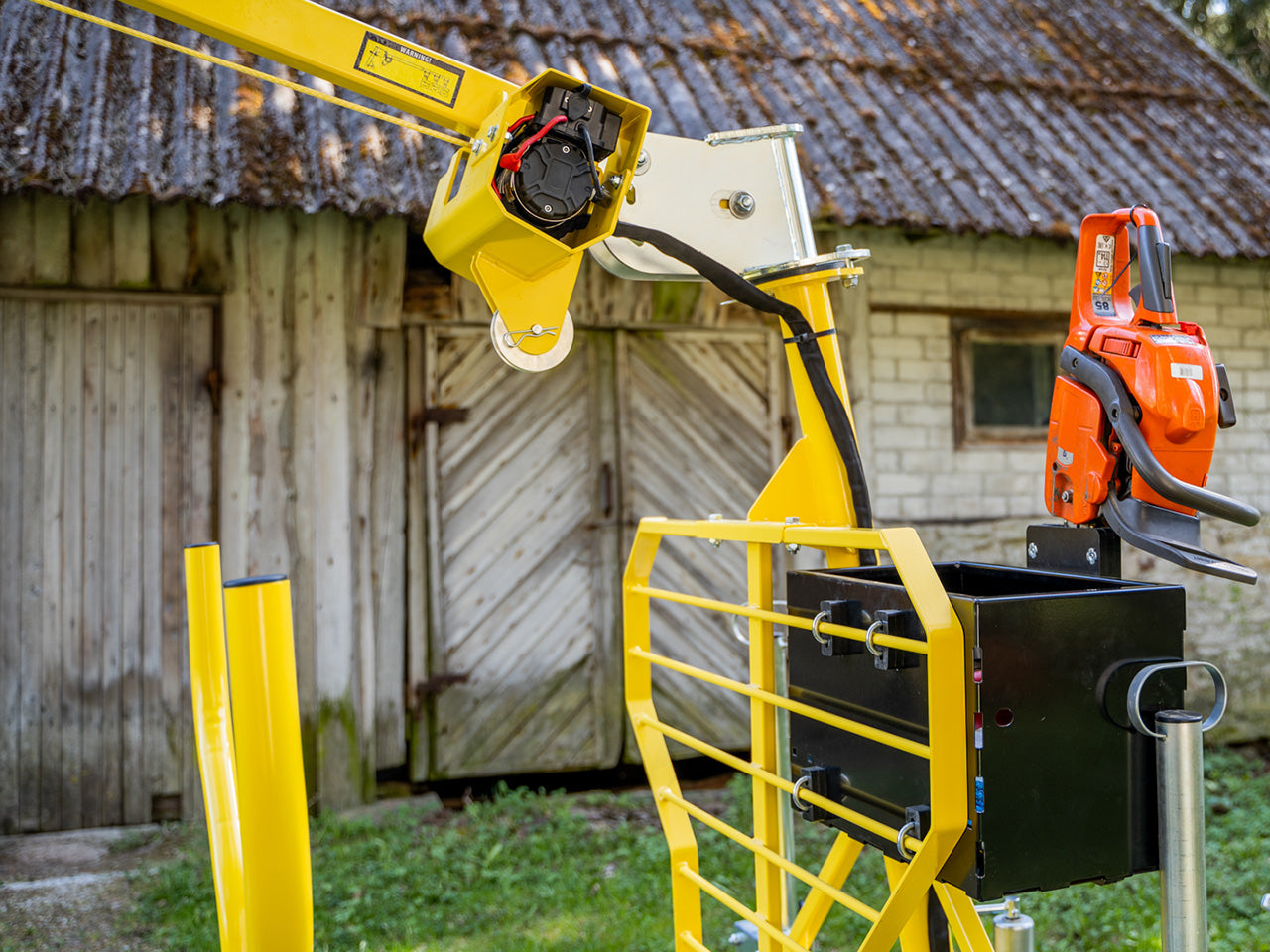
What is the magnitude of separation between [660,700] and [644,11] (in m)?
3.92

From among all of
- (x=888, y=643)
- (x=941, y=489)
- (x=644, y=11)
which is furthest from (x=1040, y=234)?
(x=888, y=643)

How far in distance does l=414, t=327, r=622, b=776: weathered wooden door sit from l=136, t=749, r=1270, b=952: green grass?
1.51 feet

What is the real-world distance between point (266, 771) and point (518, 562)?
4.54 m

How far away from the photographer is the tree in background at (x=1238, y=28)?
12.7m

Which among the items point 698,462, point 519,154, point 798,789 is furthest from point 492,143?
point 698,462

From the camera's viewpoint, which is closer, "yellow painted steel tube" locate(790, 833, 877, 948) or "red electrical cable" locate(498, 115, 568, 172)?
"red electrical cable" locate(498, 115, 568, 172)

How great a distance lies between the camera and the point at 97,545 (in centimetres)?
501

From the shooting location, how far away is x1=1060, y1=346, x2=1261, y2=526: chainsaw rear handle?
210cm

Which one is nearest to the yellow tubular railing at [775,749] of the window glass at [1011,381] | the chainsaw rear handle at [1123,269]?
the chainsaw rear handle at [1123,269]

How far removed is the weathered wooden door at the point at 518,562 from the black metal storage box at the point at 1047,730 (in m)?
3.83

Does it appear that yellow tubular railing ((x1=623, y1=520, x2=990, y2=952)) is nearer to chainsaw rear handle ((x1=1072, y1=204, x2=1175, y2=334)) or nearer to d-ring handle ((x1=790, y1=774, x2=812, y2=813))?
d-ring handle ((x1=790, y1=774, x2=812, y2=813))

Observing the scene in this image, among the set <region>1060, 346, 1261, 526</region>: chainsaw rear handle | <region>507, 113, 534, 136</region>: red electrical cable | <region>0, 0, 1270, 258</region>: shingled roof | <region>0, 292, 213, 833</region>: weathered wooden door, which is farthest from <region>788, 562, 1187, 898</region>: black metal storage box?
<region>0, 292, 213, 833</region>: weathered wooden door

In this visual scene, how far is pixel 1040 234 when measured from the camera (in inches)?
210

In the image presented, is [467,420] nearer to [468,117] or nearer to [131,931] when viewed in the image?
[131,931]
